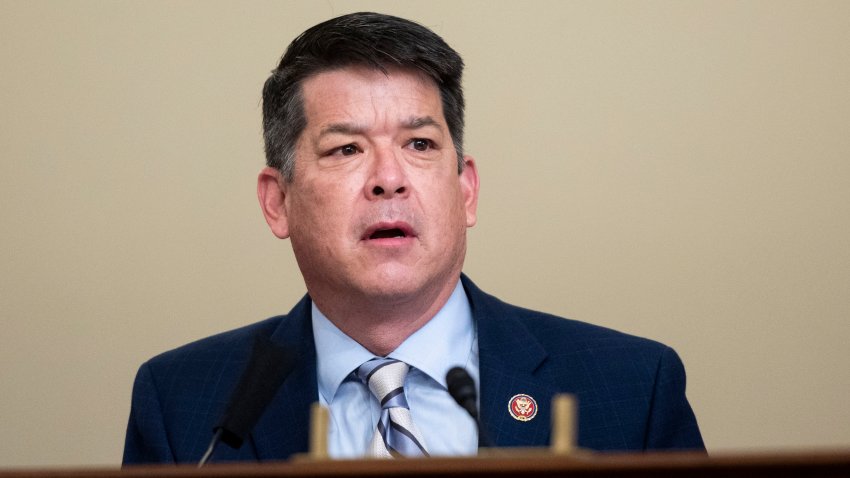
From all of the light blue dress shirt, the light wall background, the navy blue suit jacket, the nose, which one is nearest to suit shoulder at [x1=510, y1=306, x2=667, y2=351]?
the navy blue suit jacket

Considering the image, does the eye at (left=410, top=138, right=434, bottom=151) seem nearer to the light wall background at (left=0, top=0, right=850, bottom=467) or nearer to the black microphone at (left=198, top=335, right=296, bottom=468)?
the black microphone at (left=198, top=335, right=296, bottom=468)

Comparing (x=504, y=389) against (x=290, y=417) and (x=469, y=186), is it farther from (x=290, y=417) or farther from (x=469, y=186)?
(x=469, y=186)

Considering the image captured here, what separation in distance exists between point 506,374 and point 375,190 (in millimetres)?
409

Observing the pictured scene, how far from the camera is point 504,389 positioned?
241 centimetres

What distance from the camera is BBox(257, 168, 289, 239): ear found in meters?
2.71

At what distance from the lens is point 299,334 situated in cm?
262

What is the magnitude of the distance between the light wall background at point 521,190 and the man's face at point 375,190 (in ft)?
2.60

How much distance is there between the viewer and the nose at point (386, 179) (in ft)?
A: 7.91

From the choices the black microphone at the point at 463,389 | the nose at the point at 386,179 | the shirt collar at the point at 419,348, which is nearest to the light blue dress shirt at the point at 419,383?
the shirt collar at the point at 419,348

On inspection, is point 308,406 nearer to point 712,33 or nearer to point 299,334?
point 299,334

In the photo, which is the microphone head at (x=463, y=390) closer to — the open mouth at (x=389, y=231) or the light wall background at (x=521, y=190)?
the open mouth at (x=389, y=231)

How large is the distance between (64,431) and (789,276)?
1.87 m

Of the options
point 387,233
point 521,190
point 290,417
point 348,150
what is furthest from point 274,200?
point 521,190

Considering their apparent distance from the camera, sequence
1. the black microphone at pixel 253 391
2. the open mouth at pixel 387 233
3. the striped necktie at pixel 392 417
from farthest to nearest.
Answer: the open mouth at pixel 387 233 → the striped necktie at pixel 392 417 → the black microphone at pixel 253 391
